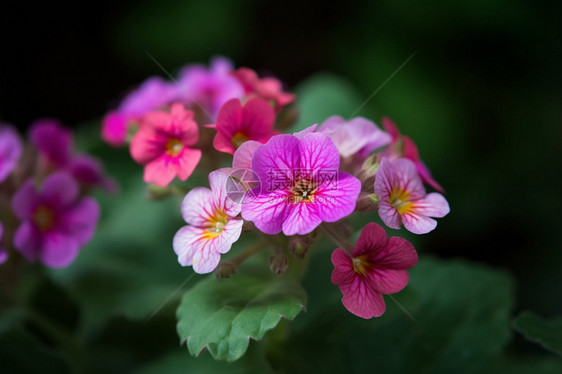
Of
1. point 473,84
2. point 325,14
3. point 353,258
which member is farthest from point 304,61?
point 353,258

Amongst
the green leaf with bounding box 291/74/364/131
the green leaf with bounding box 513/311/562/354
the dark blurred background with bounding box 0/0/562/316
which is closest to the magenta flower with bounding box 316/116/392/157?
the green leaf with bounding box 513/311/562/354

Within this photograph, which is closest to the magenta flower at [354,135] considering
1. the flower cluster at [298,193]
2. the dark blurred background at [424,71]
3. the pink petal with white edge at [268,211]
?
the flower cluster at [298,193]

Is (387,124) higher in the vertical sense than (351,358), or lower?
higher

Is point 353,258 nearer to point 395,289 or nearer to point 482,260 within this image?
point 395,289

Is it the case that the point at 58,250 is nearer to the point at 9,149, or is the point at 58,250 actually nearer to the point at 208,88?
the point at 9,149

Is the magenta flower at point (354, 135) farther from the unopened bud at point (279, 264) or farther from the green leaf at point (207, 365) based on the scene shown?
the green leaf at point (207, 365)

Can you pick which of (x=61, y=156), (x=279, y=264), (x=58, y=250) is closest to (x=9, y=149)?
(x=61, y=156)
